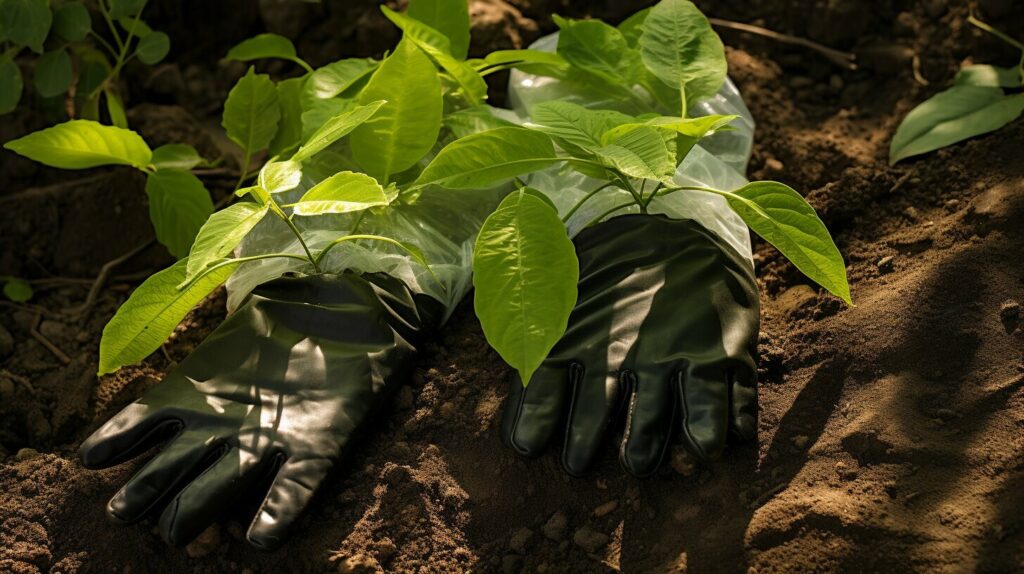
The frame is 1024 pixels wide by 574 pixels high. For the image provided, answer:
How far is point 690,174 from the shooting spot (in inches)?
67.2

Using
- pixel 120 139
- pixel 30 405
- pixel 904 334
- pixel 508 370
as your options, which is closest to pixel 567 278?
pixel 508 370

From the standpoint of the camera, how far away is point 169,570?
4.33 ft

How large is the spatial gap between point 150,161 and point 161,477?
67 cm

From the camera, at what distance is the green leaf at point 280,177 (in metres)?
1.32

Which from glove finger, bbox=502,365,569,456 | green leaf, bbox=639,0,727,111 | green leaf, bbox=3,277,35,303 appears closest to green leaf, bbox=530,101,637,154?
green leaf, bbox=639,0,727,111

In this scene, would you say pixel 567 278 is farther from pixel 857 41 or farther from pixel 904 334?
pixel 857 41

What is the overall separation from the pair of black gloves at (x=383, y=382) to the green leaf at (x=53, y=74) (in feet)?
2.13

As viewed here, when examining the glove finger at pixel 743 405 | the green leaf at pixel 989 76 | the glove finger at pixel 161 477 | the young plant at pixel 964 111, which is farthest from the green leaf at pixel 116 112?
the green leaf at pixel 989 76

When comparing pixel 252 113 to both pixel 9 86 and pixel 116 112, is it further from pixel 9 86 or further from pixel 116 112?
pixel 9 86

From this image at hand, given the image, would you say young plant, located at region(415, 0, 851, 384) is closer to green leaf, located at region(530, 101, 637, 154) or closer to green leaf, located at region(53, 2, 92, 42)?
green leaf, located at region(530, 101, 637, 154)

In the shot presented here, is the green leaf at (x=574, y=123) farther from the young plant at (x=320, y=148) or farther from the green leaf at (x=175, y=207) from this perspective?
the green leaf at (x=175, y=207)

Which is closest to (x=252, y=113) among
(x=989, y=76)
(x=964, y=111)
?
(x=964, y=111)

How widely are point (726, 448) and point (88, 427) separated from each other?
42.3 inches

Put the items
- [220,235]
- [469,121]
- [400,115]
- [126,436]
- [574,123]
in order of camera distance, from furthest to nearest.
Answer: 1. [469,121]
2. [400,115]
3. [574,123]
4. [126,436]
5. [220,235]
